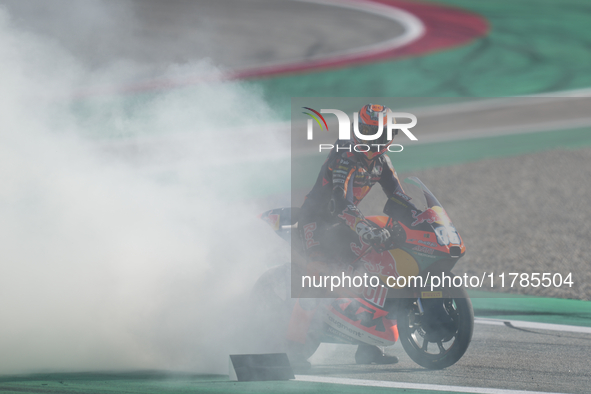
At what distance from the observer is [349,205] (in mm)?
4988

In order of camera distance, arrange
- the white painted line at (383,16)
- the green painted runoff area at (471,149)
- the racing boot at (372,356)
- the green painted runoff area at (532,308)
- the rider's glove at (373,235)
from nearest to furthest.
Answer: the rider's glove at (373,235), the racing boot at (372,356), the green painted runoff area at (532,308), the green painted runoff area at (471,149), the white painted line at (383,16)

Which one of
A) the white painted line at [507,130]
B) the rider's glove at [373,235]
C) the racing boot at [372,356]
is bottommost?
the racing boot at [372,356]

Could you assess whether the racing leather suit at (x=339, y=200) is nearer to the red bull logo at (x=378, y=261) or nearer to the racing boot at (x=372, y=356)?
the red bull logo at (x=378, y=261)

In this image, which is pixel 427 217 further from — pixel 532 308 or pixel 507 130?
pixel 507 130

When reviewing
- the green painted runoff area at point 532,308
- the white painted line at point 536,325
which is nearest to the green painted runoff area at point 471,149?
the green painted runoff area at point 532,308

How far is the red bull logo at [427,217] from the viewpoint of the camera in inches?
192

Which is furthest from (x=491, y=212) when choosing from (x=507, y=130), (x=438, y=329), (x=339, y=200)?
(x=339, y=200)

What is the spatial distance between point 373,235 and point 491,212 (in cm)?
609

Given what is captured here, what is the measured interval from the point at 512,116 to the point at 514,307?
7.99 meters

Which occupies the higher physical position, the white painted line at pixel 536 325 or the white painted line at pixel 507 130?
the white painted line at pixel 507 130

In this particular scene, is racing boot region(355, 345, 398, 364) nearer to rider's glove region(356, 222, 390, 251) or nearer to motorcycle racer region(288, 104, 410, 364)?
motorcycle racer region(288, 104, 410, 364)

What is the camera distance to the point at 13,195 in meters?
5.74

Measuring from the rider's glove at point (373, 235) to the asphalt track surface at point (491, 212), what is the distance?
1113mm

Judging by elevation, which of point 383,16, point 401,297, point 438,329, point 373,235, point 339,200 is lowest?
point 438,329
